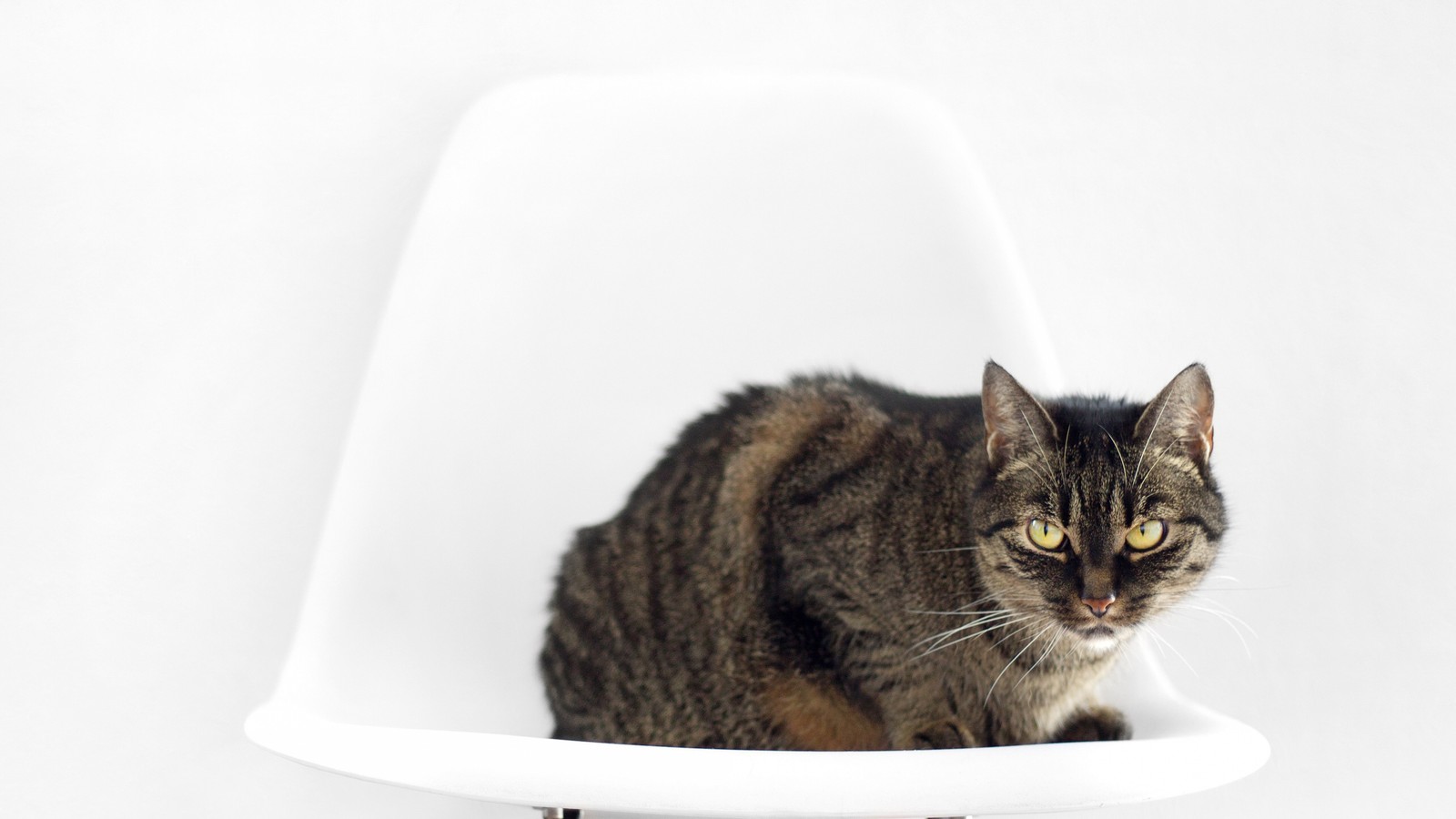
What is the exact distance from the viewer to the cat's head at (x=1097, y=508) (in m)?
1.11

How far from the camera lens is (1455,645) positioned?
1793 mm

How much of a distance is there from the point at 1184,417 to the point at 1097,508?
13 cm

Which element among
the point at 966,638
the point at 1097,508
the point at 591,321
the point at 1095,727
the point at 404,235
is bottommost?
the point at 1095,727

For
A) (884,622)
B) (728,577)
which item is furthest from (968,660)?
(728,577)

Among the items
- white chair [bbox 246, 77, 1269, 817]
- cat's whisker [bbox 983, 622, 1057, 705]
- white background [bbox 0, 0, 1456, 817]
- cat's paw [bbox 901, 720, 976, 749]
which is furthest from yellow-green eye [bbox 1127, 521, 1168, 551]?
white background [bbox 0, 0, 1456, 817]

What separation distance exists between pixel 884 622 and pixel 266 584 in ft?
3.59

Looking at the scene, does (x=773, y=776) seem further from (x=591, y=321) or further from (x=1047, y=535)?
(x=591, y=321)

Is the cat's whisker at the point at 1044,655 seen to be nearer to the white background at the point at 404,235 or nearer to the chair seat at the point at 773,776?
the chair seat at the point at 773,776

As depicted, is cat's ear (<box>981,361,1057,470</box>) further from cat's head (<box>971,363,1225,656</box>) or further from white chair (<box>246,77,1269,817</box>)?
white chair (<box>246,77,1269,817</box>)

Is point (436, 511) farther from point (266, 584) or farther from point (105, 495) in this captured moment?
point (105, 495)

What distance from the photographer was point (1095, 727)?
52.3 inches

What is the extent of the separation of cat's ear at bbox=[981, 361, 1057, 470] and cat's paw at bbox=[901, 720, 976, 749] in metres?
0.28

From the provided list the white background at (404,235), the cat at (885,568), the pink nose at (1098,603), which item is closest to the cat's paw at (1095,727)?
the cat at (885,568)

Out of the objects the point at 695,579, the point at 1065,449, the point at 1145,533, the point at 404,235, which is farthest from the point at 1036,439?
the point at 404,235
